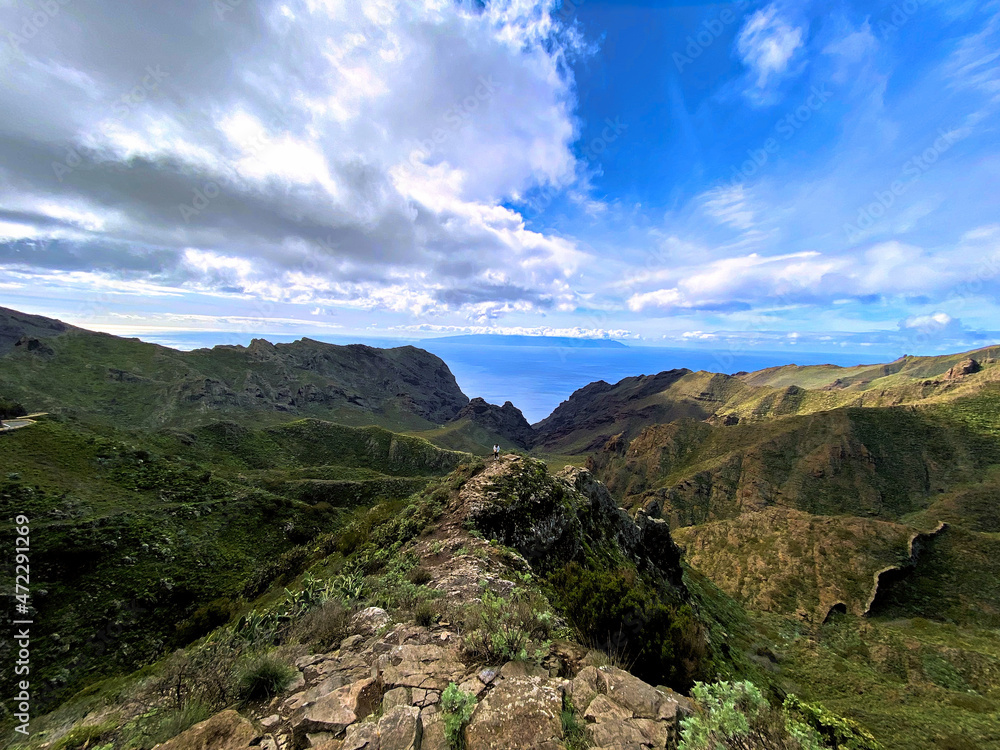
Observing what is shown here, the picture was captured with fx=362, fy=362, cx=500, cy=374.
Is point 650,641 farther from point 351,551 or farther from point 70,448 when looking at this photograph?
point 70,448

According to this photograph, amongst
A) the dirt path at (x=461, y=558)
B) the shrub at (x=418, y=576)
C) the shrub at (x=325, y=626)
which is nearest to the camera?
the shrub at (x=325, y=626)

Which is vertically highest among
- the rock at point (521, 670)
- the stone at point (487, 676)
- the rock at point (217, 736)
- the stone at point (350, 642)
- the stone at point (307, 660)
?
the rock at point (217, 736)

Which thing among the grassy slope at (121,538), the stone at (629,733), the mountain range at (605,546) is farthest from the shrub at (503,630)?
the grassy slope at (121,538)

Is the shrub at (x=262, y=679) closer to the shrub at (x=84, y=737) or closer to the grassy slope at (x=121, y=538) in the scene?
the shrub at (x=84, y=737)

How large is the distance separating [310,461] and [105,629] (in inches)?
2557

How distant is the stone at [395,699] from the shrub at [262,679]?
1.89 meters

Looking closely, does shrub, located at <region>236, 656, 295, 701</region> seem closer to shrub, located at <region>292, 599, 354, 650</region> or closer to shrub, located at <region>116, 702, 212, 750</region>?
shrub, located at <region>116, 702, 212, 750</region>

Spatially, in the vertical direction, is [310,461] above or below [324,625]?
below

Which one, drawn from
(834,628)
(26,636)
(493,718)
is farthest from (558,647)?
(834,628)

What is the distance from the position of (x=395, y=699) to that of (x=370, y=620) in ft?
12.2

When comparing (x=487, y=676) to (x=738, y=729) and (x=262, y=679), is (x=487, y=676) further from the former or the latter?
(x=262, y=679)

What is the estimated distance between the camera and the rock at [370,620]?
26.1 feet

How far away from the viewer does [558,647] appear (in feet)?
21.9

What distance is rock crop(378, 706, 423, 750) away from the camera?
4160 millimetres
